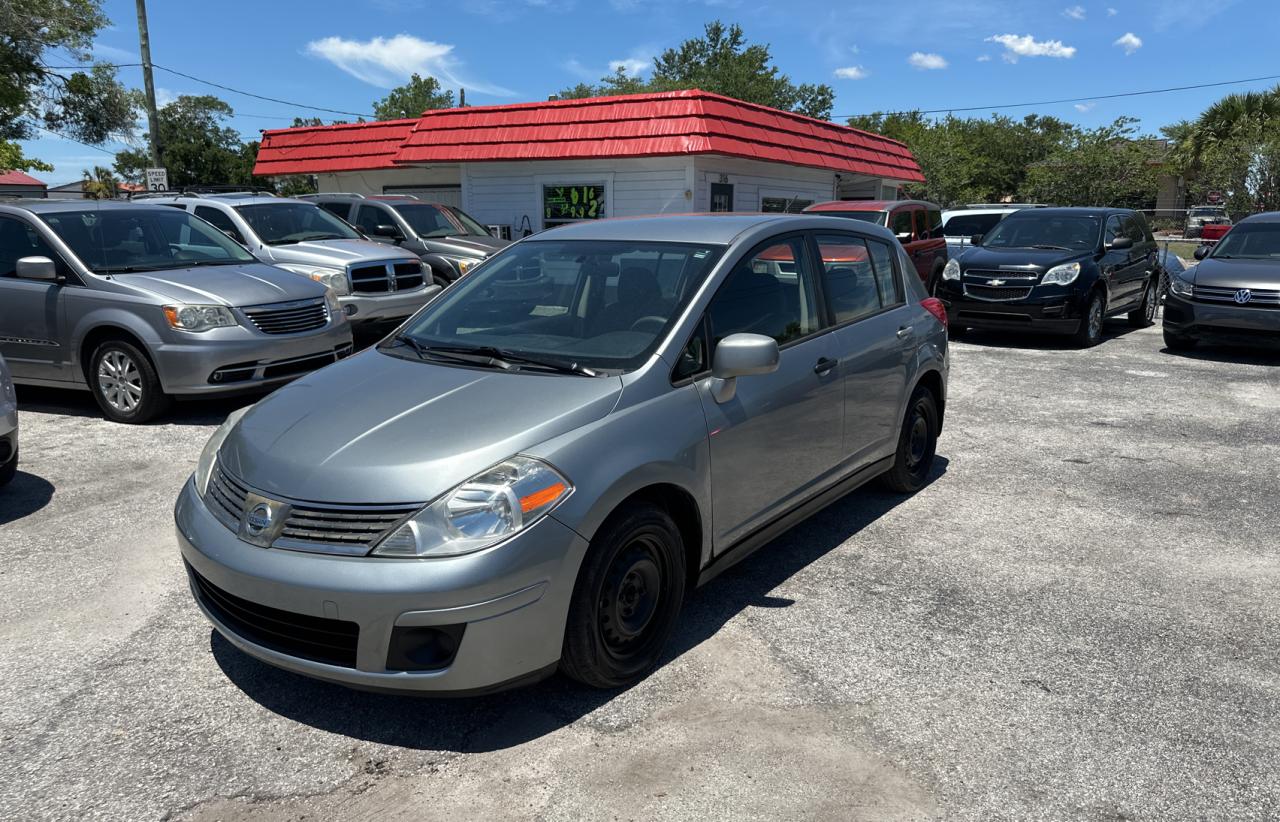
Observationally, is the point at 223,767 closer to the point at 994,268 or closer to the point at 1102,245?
the point at 994,268

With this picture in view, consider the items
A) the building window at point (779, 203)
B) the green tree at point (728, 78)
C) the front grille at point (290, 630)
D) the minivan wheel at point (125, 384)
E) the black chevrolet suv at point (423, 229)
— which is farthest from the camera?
the green tree at point (728, 78)

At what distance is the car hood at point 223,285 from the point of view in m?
7.30

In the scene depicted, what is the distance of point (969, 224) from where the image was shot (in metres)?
18.9

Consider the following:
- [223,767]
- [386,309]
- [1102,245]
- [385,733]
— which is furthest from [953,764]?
[1102,245]

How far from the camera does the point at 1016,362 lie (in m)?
11.1

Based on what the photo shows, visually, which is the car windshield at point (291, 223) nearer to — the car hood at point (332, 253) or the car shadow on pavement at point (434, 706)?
the car hood at point (332, 253)

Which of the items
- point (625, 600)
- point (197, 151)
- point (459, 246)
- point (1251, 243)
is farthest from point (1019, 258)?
point (197, 151)

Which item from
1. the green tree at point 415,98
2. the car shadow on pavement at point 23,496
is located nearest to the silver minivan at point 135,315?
the car shadow on pavement at point 23,496

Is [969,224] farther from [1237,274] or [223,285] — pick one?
[223,285]

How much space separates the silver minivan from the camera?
23.6 ft

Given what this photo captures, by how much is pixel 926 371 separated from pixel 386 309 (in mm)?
6576

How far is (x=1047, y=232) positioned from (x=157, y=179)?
57.6 feet

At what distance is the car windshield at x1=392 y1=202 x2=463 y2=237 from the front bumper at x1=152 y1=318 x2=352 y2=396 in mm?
6390

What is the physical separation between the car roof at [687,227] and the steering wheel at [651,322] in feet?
1.81
